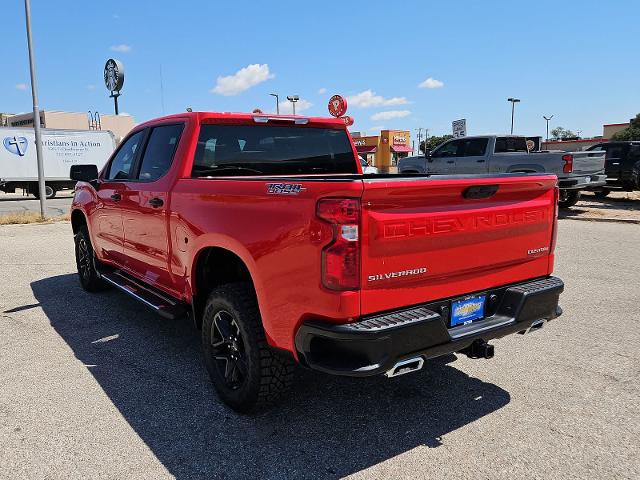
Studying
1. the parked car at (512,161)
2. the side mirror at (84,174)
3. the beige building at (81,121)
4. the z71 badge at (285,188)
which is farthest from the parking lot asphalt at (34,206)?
the beige building at (81,121)

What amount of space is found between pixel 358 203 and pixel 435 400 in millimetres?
1732

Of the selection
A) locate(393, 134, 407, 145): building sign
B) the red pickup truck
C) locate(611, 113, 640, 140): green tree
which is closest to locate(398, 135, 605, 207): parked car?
the red pickup truck

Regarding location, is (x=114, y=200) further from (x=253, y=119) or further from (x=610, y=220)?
(x=610, y=220)

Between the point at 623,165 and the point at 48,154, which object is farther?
the point at 48,154

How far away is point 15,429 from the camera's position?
3080 millimetres

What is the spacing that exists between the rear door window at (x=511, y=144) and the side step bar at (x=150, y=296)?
37.8 ft

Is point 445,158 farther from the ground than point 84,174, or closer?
farther from the ground

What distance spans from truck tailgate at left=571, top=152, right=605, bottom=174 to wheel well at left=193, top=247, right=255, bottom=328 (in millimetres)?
11284

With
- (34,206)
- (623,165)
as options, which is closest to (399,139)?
(623,165)

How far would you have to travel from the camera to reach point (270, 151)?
4379mm

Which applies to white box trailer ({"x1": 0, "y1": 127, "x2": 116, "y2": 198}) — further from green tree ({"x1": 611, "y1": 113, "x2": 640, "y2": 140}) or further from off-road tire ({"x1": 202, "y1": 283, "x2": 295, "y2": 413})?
green tree ({"x1": 611, "y1": 113, "x2": 640, "y2": 140})

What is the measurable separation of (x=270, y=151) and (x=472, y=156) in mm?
11099

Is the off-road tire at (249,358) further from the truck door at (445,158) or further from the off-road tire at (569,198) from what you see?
the off-road tire at (569,198)

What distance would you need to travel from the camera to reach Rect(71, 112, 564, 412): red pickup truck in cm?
248
